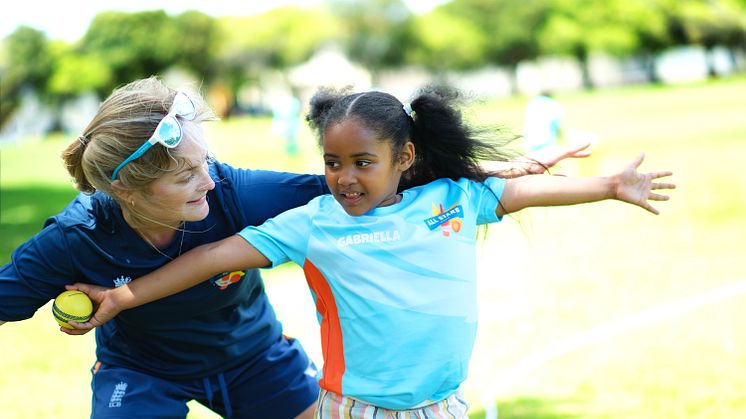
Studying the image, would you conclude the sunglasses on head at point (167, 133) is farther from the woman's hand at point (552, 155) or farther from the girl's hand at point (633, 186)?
the girl's hand at point (633, 186)

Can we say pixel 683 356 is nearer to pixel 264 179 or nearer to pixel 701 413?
pixel 701 413

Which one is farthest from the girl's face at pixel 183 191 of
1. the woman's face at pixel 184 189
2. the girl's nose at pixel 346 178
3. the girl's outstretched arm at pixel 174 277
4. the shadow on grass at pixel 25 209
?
the shadow on grass at pixel 25 209

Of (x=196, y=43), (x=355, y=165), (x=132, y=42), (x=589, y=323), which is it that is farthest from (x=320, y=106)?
(x=196, y=43)

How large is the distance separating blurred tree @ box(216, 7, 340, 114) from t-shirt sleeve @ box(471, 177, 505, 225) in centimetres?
8587

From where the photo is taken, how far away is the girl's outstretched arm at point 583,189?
318 cm

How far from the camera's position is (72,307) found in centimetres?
311

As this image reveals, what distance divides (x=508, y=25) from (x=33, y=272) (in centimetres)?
8571

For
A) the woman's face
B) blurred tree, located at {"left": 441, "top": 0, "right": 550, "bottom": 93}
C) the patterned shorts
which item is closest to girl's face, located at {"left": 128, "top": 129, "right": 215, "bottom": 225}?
the woman's face

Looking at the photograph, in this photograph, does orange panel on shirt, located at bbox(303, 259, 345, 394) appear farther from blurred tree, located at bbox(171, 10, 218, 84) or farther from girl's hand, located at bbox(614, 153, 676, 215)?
blurred tree, located at bbox(171, 10, 218, 84)

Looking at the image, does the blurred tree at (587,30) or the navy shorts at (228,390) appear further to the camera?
the blurred tree at (587,30)

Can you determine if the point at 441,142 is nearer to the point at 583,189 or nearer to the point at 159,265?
the point at 583,189

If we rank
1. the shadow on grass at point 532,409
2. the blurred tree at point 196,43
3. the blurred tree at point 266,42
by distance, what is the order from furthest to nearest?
the blurred tree at point 266,42, the blurred tree at point 196,43, the shadow on grass at point 532,409

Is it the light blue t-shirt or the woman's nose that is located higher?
the woman's nose

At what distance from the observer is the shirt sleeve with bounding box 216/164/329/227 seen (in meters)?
3.42
